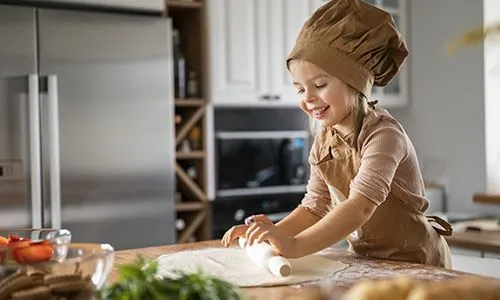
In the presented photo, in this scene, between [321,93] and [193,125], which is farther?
[193,125]

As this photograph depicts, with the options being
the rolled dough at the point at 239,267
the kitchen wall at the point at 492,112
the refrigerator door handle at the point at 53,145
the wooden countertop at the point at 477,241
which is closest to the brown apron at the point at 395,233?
the rolled dough at the point at 239,267

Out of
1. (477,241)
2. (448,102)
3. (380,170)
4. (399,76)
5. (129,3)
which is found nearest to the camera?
(380,170)

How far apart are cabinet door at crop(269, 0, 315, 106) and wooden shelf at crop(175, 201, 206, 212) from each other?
1.92ft

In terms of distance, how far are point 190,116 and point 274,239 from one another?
1859mm

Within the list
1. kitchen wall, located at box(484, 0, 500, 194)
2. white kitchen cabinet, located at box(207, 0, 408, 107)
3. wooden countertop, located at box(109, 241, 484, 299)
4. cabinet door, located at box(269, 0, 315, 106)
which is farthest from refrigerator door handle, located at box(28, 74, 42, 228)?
kitchen wall, located at box(484, 0, 500, 194)

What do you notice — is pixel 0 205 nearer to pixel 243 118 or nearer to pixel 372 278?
pixel 243 118

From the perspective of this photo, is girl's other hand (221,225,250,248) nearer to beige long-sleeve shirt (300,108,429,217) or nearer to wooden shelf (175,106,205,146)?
beige long-sleeve shirt (300,108,429,217)

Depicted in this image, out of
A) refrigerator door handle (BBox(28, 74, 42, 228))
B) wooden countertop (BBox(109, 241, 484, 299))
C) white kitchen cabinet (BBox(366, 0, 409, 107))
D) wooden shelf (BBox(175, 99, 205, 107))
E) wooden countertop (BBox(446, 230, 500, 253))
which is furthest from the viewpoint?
white kitchen cabinet (BBox(366, 0, 409, 107))

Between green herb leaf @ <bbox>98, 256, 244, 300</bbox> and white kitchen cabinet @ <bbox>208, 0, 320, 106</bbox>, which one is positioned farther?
white kitchen cabinet @ <bbox>208, 0, 320, 106</bbox>

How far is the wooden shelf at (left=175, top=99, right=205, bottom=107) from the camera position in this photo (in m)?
2.85

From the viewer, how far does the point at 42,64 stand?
7.88ft

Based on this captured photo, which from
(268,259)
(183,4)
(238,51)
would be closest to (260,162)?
(238,51)

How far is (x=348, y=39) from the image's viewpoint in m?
1.38

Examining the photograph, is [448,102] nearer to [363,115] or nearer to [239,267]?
[363,115]
